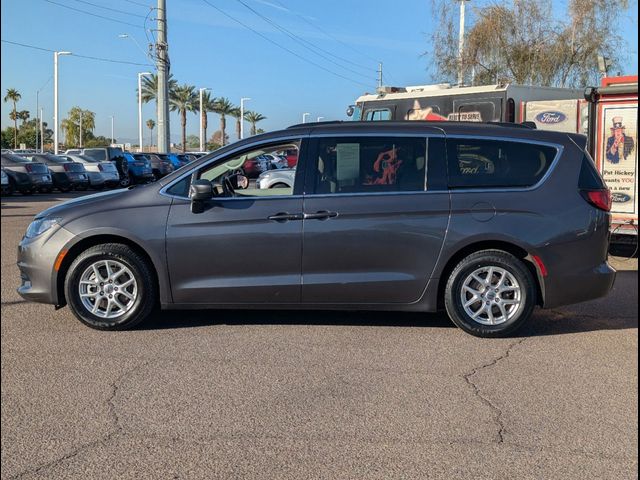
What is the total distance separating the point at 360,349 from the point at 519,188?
1959mm

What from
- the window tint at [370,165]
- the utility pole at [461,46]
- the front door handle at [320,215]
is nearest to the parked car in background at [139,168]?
the utility pole at [461,46]

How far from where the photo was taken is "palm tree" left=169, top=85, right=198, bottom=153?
211ft

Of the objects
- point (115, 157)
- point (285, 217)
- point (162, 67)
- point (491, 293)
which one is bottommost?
point (491, 293)

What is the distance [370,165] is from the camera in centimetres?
595

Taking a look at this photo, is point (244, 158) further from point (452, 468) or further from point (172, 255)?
point (452, 468)

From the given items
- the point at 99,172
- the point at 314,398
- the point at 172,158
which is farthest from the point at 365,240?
the point at 172,158

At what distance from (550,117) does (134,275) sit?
9489 mm

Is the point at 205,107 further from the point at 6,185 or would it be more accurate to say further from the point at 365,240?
the point at 365,240

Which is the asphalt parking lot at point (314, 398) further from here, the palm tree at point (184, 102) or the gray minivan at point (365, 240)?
the palm tree at point (184, 102)

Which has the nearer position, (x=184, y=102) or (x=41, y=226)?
(x=41, y=226)

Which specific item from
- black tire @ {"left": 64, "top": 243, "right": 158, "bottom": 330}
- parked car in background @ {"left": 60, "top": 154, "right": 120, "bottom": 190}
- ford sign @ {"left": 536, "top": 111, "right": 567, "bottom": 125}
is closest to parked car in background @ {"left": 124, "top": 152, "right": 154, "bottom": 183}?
parked car in background @ {"left": 60, "top": 154, "right": 120, "bottom": 190}

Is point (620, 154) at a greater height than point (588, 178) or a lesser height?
greater

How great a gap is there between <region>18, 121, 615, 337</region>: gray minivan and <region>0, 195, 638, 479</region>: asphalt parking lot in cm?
32

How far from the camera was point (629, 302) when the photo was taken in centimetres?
736
